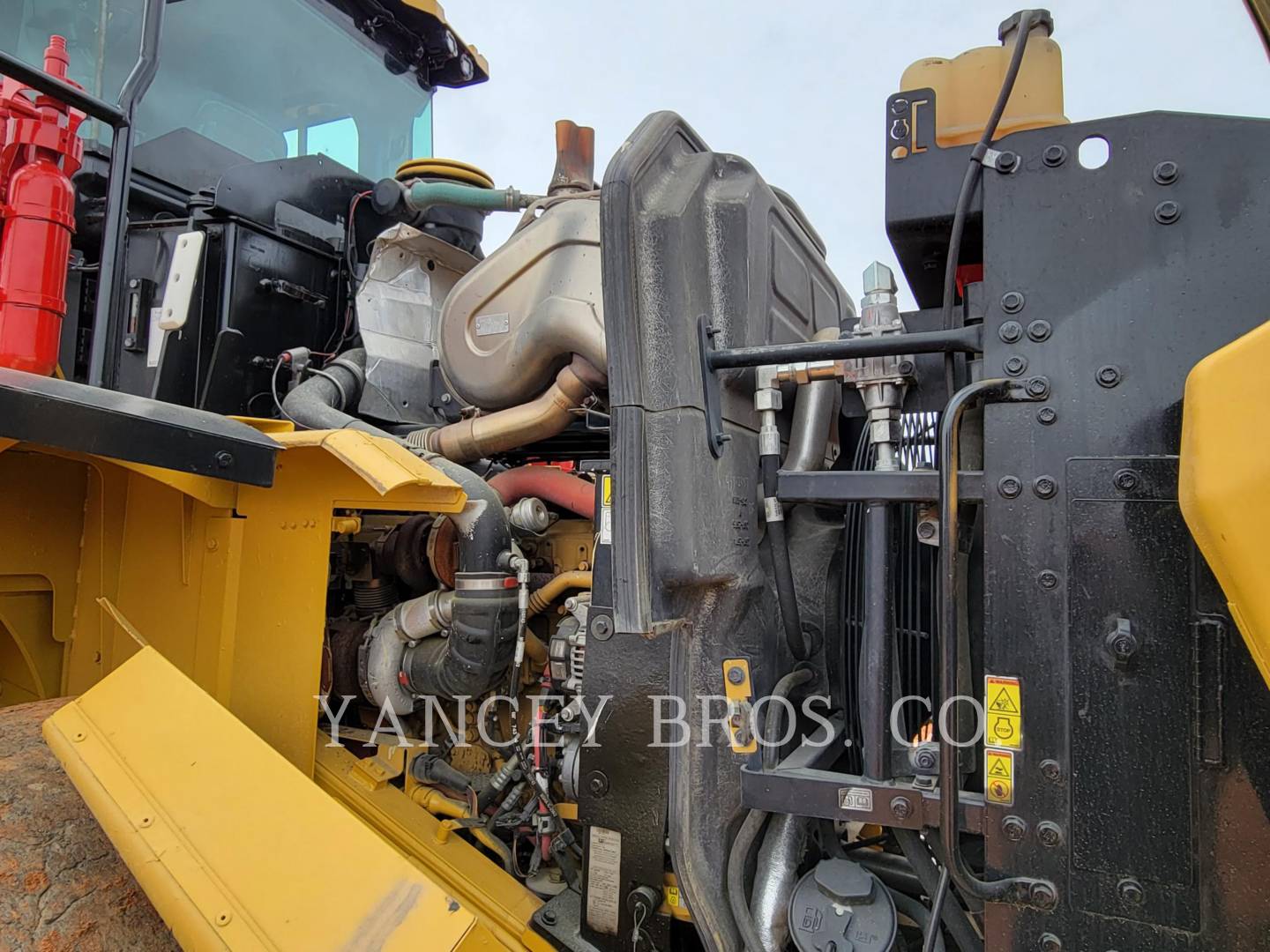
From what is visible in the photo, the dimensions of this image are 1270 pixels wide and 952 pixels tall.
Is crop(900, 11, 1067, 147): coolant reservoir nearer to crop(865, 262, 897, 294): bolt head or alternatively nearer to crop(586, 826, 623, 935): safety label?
crop(865, 262, 897, 294): bolt head

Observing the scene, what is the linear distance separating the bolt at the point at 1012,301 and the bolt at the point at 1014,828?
31.8 inches

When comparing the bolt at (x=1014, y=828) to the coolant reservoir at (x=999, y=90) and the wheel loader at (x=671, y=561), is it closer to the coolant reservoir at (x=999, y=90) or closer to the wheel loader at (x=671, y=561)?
the wheel loader at (x=671, y=561)

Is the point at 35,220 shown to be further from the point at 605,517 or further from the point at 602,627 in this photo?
the point at 602,627

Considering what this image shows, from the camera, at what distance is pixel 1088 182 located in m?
1.36

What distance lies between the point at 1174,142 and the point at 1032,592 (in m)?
0.73

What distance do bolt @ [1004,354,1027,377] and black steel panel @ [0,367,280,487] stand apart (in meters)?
1.61

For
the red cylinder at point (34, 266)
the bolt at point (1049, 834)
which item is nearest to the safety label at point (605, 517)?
the bolt at point (1049, 834)

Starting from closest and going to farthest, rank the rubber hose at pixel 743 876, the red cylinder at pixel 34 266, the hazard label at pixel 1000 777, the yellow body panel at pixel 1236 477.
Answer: the yellow body panel at pixel 1236 477
the hazard label at pixel 1000 777
the rubber hose at pixel 743 876
the red cylinder at pixel 34 266

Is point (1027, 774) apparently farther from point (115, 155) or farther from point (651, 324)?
point (115, 155)

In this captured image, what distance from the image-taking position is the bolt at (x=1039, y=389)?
1342 mm

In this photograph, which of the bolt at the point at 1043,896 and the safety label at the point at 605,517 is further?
the safety label at the point at 605,517

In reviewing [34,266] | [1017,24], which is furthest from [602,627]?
[34,266]

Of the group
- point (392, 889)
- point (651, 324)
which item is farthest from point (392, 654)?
point (651, 324)

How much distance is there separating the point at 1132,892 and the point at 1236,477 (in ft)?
2.16
